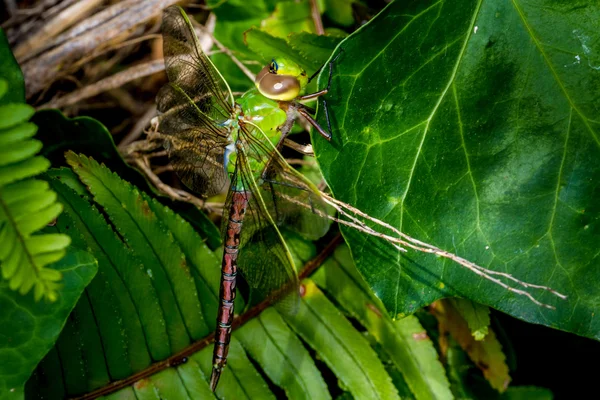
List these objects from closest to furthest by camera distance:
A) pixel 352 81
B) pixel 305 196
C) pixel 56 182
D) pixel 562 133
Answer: pixel 562 133 → pixel 352 81 → pixel 56 182 → pixel 305 196

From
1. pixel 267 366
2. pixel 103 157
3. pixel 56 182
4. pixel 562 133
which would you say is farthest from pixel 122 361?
pixel 562 133

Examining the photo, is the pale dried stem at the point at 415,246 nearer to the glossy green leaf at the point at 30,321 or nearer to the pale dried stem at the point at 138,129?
the glossy green leaf at the point at 30,321

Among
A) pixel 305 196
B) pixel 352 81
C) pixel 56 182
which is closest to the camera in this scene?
pixel 352 81

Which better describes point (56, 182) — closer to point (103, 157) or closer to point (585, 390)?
point (103, 157)

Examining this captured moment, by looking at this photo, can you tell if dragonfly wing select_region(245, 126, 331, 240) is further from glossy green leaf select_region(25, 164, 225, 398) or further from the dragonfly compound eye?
glossy green leaf select_region(25, 164, 225, 398)

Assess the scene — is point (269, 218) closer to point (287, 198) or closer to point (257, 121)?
point (287, 198)

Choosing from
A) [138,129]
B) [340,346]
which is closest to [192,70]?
[138,129]

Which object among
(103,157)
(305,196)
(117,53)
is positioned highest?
(117,53)
